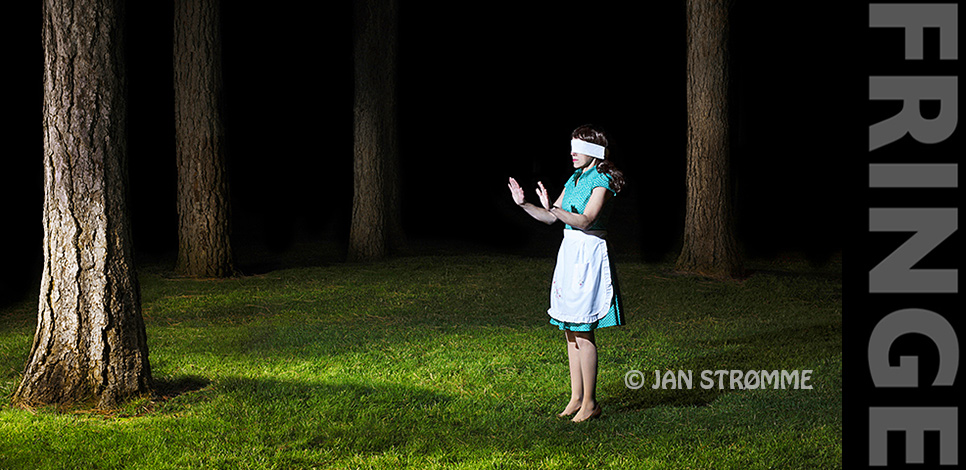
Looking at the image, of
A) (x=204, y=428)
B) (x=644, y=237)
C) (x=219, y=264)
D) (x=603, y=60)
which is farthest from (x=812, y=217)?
(x=204, y=428)

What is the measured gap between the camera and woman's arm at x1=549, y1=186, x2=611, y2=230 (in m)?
5.15

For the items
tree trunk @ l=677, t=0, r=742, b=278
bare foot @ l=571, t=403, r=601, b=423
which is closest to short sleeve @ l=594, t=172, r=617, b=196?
bare foot @ l=571, t=403, r=601, b=423

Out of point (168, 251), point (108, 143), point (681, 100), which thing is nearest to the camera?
point (108, 143)

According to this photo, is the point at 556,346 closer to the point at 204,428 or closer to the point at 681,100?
the point at 204,428

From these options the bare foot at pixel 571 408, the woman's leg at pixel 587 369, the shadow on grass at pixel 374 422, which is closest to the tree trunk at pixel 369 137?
the shadow on grass at pixel 374 422

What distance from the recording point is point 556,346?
778cm

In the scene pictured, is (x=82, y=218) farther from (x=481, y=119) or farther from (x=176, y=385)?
(x=481, y=119)

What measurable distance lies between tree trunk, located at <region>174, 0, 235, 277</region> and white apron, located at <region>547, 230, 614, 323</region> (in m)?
8.15

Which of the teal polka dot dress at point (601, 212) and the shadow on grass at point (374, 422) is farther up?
the teal polka dot dress at point (601, 212)

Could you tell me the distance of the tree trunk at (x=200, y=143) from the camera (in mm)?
11992

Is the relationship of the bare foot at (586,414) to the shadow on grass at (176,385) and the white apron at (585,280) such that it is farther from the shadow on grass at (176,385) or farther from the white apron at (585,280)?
the shadow on grass at (176,385)

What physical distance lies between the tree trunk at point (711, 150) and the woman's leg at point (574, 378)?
7.21m

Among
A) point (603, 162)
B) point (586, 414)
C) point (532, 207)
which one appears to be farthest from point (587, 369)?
point (603, 162)

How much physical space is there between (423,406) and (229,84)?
1623 cm
